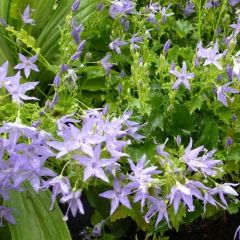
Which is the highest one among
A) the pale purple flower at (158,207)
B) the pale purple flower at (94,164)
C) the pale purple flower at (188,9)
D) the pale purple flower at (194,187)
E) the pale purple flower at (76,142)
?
the pale purple flower at (76,142)

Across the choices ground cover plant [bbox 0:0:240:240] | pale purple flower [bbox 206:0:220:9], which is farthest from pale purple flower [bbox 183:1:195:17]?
pale purple flower [bbox 206:0:220:9]

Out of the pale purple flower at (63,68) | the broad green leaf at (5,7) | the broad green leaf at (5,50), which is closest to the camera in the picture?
the pale purple flower at (63,68)

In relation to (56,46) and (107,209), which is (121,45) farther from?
(107,209)

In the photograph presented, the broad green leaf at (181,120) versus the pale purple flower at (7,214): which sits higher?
the broad green leaf at (181,120)

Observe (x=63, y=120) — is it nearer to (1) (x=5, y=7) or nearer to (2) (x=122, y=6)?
(2) (x=122, y=6)

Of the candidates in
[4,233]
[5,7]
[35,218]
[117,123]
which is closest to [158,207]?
[117,123]

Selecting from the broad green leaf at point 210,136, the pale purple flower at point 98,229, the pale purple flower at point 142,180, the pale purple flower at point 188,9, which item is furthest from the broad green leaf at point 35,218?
the pale purple flower at point 188,9

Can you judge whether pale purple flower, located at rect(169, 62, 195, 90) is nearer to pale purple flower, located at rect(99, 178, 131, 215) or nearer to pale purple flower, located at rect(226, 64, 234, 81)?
pale purple flower, located at rect(226, 64, 234, 81)

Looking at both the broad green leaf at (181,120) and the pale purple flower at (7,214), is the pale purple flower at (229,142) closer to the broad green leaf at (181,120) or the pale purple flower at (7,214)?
the broad green leaf at (181,120)

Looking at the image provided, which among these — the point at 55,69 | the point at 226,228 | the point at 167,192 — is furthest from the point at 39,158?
the point at 226,228
